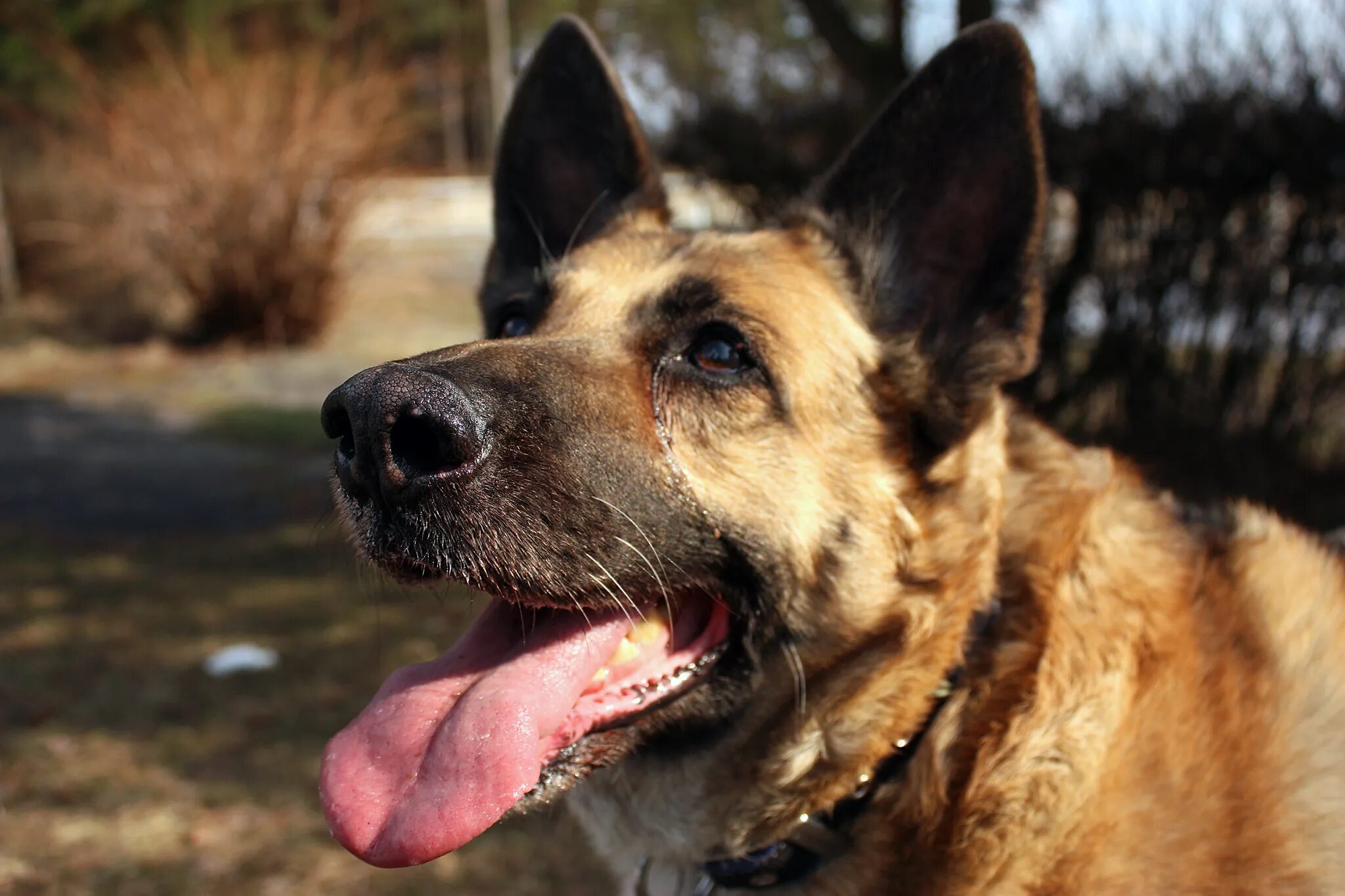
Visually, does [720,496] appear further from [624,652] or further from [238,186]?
[238,186]

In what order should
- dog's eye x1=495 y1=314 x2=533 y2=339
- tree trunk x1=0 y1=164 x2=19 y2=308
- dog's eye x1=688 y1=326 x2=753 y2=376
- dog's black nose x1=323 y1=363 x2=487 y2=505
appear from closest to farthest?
1. dog's black nose x1=323 y1=363 x2=487 y2=505
2. dog's eye x1=688 y1=326 x2=753 y2=376
3. dog's eye x1=495 y1=314 x2=533 y2=339
4. tree trunk x1=0 y1=164 x2=19 y2=308

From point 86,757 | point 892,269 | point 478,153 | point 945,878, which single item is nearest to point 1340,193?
point 892,269

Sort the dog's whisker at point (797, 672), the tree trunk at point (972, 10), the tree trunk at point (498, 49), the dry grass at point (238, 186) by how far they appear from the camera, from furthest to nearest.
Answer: the tree trunk at point (498, 49), the dry grass at point (238, 186), the tree trunk at point (972, 10), the dog's whisker at point (797, 672)

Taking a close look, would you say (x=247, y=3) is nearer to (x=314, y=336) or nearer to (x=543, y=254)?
(x=314, y=336)

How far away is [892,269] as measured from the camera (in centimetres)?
231

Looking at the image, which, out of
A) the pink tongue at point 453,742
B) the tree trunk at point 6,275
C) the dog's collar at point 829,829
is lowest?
the tree trunk at point 6,275

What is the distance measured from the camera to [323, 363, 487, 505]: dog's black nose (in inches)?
63.1

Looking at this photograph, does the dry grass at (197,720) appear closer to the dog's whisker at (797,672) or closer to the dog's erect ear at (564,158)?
the dog's whisker at (797,672)

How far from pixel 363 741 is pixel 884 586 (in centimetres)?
102

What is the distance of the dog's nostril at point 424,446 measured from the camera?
1.63m

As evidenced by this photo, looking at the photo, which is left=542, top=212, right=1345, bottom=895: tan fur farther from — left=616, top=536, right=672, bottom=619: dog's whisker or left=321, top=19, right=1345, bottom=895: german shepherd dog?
left=616, top=536, right=672, bottom=619: dog's whisker

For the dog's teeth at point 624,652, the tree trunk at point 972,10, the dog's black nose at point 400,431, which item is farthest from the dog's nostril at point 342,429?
the tree trunk at point 972,10

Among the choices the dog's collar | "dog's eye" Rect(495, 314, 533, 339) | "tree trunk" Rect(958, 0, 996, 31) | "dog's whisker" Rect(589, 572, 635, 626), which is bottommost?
the dog's collar

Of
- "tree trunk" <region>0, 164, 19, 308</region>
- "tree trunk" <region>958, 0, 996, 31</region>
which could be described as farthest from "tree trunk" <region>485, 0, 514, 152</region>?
"tree trunk" <region>958, 0, 996, 31</region>
